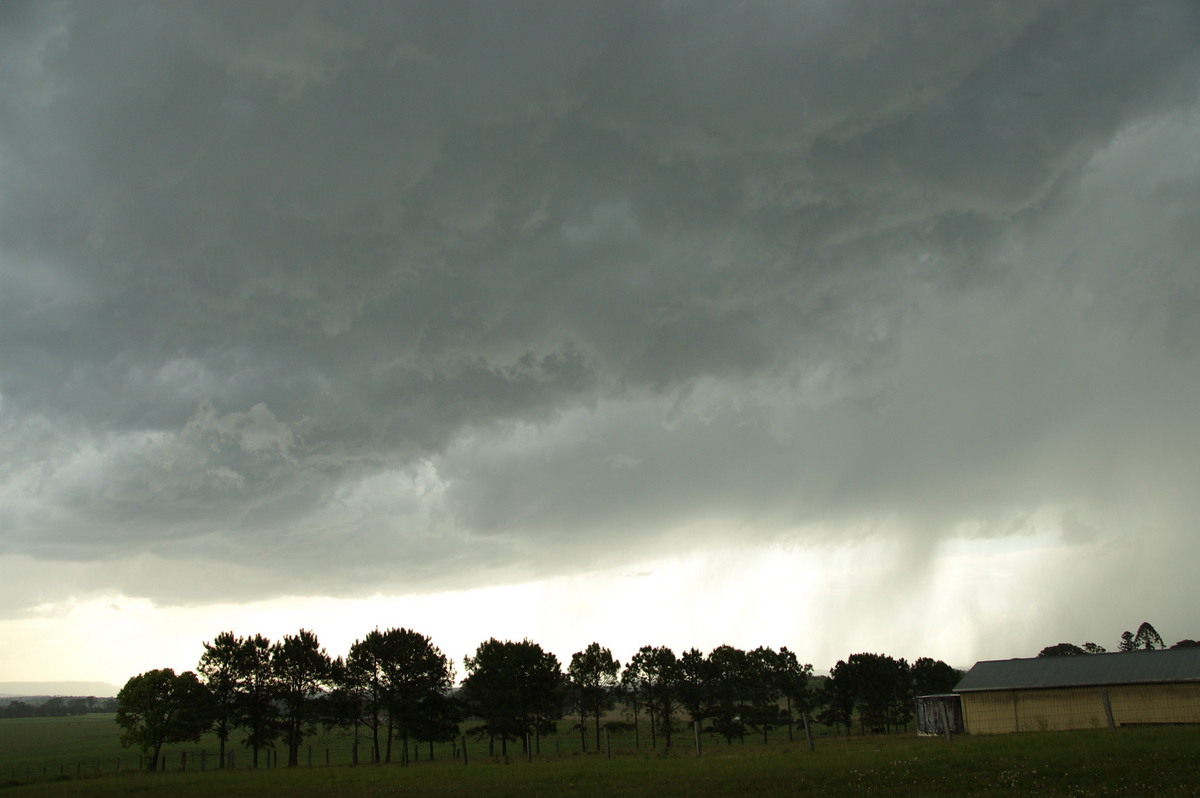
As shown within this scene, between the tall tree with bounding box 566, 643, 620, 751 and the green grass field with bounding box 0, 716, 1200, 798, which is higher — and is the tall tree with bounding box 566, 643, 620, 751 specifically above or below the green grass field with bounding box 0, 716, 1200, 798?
below

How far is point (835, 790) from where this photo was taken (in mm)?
20734

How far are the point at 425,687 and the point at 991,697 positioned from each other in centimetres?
5504

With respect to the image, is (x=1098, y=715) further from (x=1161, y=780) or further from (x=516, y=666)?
(x=516, y=666)

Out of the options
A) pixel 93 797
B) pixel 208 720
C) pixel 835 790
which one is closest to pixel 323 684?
pixel 208 720

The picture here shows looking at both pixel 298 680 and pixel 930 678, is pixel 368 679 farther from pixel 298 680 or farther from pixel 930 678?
pixel 930 678

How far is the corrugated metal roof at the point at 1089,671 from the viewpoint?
51591 millimetres

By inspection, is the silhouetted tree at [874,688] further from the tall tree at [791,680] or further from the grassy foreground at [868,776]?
the grassy foreground at [868,776]

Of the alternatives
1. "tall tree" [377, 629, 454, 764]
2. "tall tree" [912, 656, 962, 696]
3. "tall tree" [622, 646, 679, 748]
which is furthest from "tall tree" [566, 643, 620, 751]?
"tall tree" [912, 656, 962, 696]

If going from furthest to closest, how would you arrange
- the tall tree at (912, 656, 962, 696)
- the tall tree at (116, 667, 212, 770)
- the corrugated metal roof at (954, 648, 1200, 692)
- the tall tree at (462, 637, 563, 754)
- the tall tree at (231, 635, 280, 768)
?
the tall tree at (912, 656, 962, 696), the tall tree at (462, 637, 563, 754), the tall tree at (231, 635, 280, 768), the tall tree at (116, 667, 212, 770), the corrugated metal roof at (954, 648, 1200, 692)

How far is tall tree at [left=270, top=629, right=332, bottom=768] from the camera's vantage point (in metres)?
74.8

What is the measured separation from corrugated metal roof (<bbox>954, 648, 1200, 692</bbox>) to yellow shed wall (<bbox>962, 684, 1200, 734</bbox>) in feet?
1.88

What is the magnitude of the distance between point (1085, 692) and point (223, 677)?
78.7m

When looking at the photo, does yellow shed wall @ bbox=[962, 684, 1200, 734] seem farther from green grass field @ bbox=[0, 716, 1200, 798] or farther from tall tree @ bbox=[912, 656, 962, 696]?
tall tree @ bbox=[912, 656, 962, 696]

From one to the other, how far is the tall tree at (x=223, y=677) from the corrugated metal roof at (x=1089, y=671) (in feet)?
231
